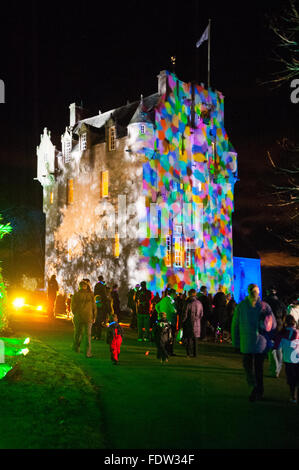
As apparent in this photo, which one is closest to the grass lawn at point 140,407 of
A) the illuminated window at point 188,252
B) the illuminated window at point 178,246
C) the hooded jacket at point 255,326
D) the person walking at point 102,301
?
the hooded jacket at point 255,326

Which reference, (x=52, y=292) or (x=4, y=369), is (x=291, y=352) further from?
(x=52, y=292)

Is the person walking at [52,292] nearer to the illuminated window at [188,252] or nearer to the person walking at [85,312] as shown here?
the person walking at [85,312]

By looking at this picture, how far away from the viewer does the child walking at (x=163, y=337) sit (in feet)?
41.1

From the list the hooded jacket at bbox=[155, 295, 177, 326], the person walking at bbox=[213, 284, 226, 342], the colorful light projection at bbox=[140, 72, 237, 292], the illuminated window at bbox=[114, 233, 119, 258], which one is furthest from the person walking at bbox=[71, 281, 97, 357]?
the illuminated window at bbox=[114, 233, 119, 258]

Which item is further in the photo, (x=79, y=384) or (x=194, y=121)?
(x=194, y=121)

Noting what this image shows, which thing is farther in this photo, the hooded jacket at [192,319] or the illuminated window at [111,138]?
the illuminated window at [111,138]

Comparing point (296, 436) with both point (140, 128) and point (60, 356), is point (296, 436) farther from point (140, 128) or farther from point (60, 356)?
point (140, 128)

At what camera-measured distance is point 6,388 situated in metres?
8.60

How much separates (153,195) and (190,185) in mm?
3418

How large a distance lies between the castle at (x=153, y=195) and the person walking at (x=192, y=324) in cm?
1621

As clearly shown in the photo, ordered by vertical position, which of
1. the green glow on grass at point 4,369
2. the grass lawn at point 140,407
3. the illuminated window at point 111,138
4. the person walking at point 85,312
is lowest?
the grass lawn at point 140,407

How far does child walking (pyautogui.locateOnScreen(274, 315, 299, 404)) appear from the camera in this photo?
28.1 feet

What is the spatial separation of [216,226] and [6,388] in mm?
27381
